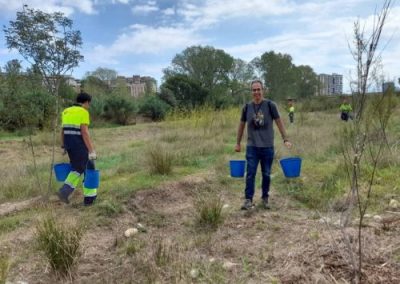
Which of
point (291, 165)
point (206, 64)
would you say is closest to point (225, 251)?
point (291, 165)

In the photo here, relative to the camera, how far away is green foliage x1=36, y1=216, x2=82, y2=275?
10.2ft

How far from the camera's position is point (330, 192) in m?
5.42

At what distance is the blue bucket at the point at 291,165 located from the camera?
18.8 feet

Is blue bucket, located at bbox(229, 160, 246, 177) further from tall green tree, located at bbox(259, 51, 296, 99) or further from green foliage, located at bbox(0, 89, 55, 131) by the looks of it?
tall green tree, located at bbox(259, 51, 296, 99)

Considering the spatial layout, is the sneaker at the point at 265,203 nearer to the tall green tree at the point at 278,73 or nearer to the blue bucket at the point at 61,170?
the blue bucket at the point at 61,170

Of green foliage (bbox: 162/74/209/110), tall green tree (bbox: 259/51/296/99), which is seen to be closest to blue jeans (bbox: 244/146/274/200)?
green foliage (bbox: 162/74/209/110)

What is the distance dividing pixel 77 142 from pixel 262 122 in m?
2.43

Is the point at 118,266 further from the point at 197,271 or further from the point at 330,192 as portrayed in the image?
the point at 330,192

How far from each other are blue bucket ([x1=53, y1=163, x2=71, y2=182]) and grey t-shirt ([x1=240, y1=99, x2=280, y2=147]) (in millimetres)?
2703

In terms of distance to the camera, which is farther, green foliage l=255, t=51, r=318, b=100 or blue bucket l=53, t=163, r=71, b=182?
green foliage l=255, t=51, r=318, b=100

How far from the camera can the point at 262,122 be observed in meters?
4.96

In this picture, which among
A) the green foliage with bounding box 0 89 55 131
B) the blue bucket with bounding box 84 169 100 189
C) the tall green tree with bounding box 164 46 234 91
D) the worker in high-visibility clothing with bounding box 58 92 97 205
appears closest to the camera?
the blue bucket with bounding box 84 169 100 189

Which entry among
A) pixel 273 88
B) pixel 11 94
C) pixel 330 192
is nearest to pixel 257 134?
pixel 330 192

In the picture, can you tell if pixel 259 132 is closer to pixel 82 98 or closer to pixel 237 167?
pixel 237 167
